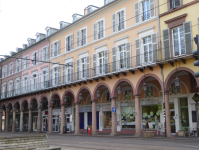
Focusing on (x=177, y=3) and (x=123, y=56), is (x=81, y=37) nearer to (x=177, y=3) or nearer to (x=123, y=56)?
(x=123, y=56)

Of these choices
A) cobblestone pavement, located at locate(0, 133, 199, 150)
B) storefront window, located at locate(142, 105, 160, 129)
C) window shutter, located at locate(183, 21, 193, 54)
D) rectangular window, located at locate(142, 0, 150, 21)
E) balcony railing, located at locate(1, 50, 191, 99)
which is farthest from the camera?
storefront window, located at locate(142, 105, 160, 129)

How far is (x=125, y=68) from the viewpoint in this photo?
22.2 meters

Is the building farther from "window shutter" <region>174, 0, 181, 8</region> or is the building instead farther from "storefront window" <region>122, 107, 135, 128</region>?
"window shutter" <region>174, 0, 181, 8</region>

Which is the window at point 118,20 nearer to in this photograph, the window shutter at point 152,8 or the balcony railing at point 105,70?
the balcony railing at point 105,70

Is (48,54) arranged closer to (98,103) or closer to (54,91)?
(54,91)

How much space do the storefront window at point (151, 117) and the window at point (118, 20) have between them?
25.9 feet

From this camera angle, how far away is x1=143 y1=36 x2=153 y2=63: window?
2035 centimetres

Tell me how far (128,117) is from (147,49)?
25.7 ft

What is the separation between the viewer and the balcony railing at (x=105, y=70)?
792 inches

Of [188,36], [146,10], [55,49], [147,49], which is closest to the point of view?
[188,36]

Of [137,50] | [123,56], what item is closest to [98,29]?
[123,56]

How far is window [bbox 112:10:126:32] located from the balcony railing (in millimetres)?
3186

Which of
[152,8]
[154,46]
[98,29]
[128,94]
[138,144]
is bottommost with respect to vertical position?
[138,144]

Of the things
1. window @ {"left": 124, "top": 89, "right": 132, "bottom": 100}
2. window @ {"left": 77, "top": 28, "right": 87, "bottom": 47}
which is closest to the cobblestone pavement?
window @ {"left": 124, "top": 89, "right": 132, "bottom": 100}
